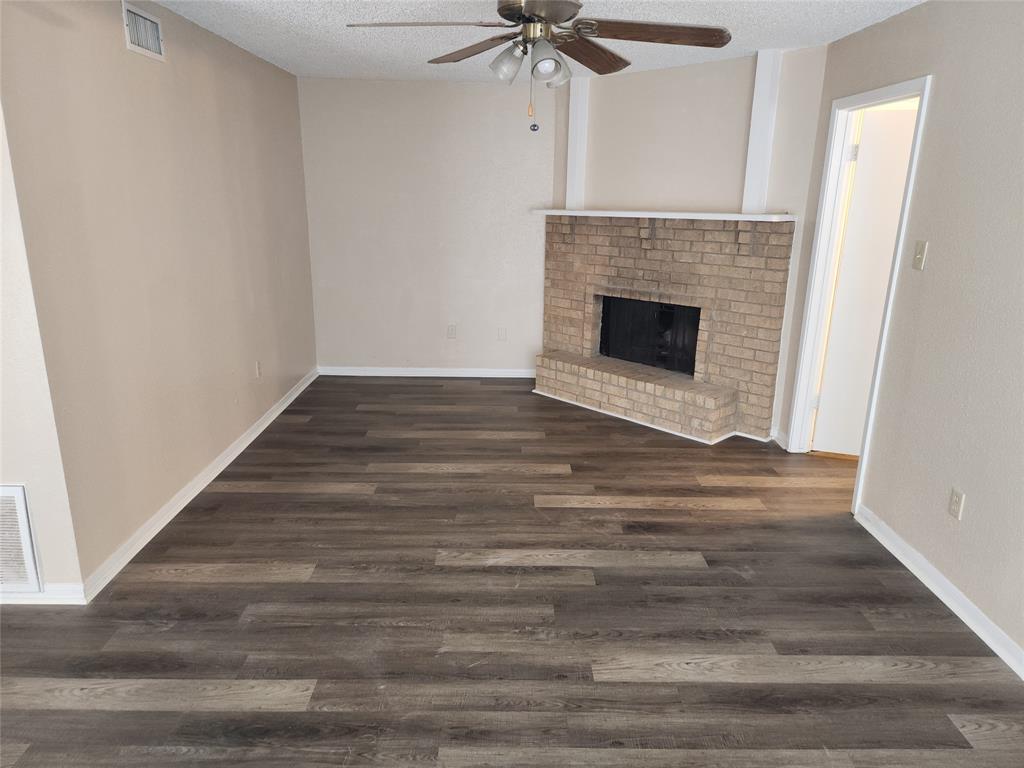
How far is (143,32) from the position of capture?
3.04 metres

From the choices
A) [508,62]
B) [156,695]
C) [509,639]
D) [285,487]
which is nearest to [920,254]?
[508,62]

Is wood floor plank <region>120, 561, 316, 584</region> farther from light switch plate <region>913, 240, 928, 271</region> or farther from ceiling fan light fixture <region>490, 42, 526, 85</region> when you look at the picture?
light switch plate <region>913, 240, 928, 271</region>

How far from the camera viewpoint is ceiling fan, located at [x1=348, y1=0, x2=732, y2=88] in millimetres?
2379

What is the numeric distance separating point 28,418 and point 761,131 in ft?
13.7

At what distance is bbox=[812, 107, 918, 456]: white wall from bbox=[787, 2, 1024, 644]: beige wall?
0.42m

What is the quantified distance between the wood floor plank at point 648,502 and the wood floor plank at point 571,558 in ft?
1.50

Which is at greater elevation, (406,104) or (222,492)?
(406,104)

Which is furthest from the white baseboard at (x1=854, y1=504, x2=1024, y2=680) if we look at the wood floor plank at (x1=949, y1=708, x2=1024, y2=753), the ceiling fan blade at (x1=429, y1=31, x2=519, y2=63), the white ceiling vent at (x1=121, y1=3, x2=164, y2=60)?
the white ceiling vent at (x1=121, y1=3, x2=164, y2=60)

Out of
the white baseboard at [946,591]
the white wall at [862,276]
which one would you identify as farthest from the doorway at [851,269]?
the white baseboard at [946,591]

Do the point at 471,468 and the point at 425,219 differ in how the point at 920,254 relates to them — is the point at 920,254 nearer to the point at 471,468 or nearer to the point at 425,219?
the point at 471,468

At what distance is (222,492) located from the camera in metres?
3.62

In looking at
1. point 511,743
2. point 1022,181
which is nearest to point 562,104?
point 1022,181

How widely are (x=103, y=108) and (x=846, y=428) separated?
168 inches

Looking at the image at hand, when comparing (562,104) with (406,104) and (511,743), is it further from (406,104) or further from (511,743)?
(511,743)
